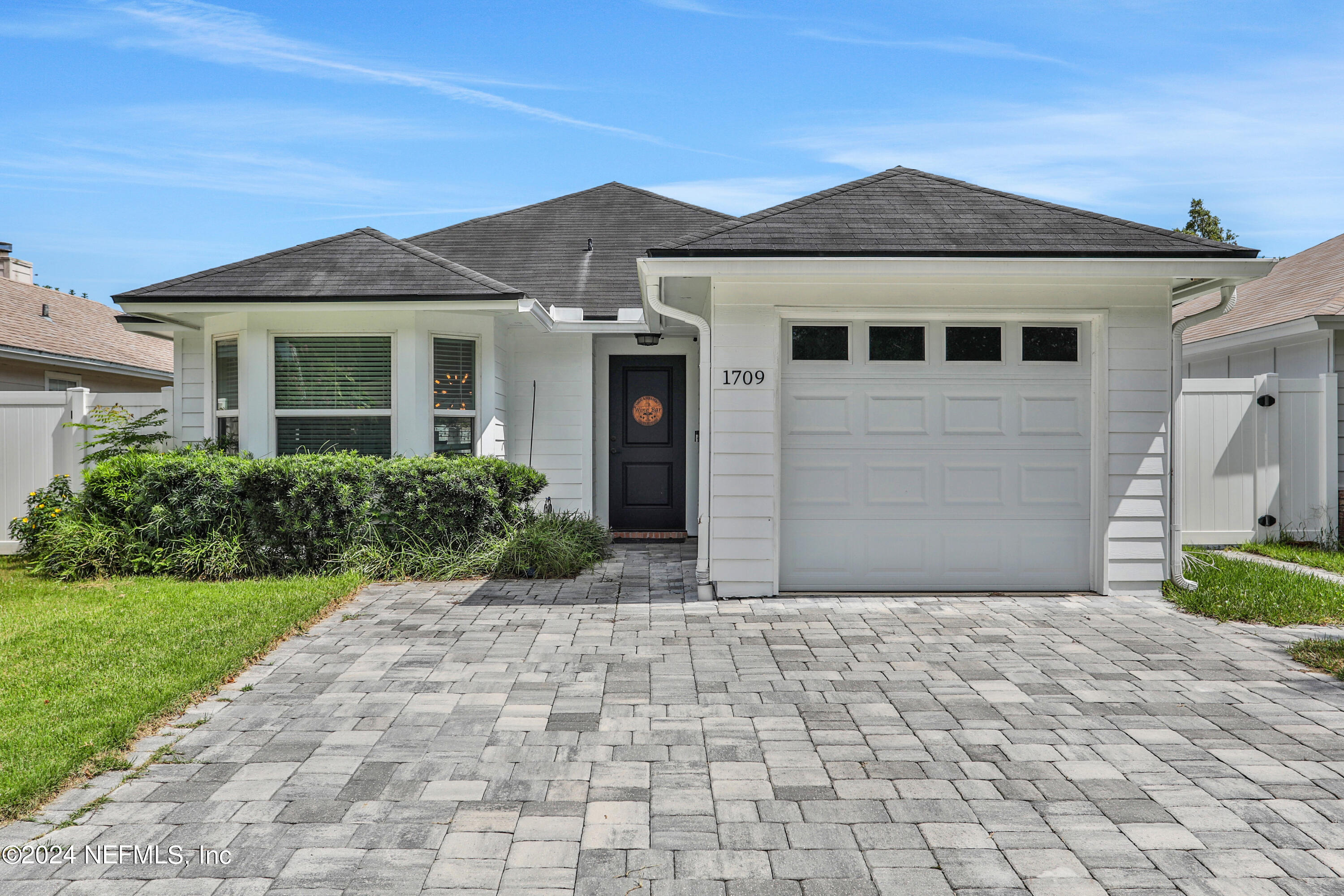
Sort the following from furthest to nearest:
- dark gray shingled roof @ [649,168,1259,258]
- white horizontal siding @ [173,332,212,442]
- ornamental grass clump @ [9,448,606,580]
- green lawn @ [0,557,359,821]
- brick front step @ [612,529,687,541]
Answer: brick front step @ [612,529,687,541], white horizontal siding @ [173,332,212,442], ornamental grass clump @ [9,448,606,580], dark gray shingled roof @ [649,168,1259,258], green lawn @ [0,557,359,821]

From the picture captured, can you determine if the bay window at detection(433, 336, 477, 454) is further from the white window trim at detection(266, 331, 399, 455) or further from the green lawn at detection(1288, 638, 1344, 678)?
the green lawn at detection(1288, 638, 1344, 678)

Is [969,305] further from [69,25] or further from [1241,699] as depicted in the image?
[69,25]

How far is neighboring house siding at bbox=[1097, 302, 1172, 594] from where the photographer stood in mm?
6891

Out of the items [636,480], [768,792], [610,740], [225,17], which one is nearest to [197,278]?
[225,17]

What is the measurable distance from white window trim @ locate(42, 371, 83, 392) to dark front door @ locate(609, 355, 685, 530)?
30.9 feet

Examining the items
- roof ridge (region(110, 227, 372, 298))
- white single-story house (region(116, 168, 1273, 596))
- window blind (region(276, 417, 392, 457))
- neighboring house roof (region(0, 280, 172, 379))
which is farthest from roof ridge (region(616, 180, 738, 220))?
neighboring house roof (region(0, 280, 172, 379))

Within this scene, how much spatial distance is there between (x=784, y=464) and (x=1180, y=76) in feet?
29.4

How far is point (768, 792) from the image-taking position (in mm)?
3135

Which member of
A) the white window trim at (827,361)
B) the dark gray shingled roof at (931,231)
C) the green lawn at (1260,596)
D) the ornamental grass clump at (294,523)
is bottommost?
the green lawn at (1260,596)

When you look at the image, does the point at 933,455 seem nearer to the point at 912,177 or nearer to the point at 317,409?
the point at 912,177

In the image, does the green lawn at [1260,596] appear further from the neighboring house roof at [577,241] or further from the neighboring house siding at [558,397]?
the neighboring house roof at [577,241]

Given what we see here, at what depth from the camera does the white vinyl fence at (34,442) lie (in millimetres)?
9250

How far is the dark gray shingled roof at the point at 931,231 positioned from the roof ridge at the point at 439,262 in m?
2.28

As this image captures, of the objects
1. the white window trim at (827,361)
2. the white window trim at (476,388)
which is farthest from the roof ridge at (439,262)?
the white window trim at (827,361)
